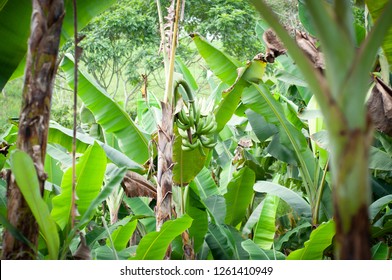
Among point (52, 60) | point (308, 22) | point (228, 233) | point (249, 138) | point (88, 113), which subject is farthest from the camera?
point (249, 138)

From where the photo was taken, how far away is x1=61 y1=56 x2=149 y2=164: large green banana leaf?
1689 mm

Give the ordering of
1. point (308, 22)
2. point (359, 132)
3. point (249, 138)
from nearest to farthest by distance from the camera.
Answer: point (359, 132), point (308, 22), point (249, 138)

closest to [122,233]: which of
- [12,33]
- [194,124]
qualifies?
[194,124]

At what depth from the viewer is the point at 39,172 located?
70cm

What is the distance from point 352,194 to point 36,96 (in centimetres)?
45

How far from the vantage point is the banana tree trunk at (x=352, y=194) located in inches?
15.0

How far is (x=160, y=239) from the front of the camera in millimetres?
1232

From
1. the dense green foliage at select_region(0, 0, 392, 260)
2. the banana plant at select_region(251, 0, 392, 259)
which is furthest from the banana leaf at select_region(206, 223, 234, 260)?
the banana plant at select_region(251, 0, 392, 259)

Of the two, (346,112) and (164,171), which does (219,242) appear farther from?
(346,112)

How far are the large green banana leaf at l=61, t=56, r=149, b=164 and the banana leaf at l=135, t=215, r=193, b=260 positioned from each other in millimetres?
570
